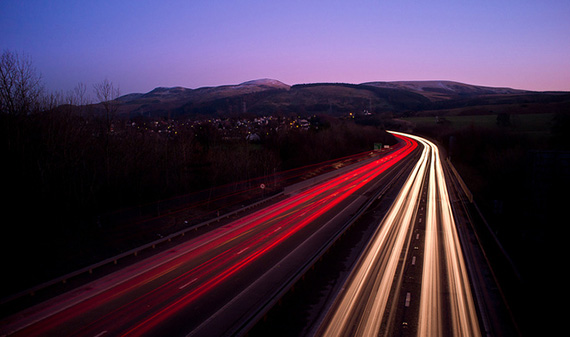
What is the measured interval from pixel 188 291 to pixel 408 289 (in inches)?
286

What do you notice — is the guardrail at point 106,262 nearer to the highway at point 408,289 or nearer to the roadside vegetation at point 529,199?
the highway at point 408,289

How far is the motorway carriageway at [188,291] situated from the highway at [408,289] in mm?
2485

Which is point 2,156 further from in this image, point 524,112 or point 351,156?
point 524,112

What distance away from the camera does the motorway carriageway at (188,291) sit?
960 centimetres

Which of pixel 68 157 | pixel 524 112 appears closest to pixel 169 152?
pixel 68 157

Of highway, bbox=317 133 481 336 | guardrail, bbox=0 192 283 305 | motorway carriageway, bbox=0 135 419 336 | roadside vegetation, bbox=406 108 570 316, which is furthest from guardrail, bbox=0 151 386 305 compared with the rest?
roadside vegetation, bbox=406 108 570 316

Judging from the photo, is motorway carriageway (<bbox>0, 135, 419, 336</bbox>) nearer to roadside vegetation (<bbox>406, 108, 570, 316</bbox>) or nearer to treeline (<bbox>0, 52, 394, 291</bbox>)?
treeline (<bbox>0, 52, 394, 291</bbox>)

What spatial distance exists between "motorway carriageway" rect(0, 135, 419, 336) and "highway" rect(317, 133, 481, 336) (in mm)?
2485

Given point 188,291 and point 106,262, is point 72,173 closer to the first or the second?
point 106,262

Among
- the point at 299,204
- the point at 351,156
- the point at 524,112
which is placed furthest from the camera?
the point at 524,112

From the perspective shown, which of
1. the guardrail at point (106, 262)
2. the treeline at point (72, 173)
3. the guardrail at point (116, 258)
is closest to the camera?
the guardrail at point (106, 262)

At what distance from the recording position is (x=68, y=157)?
1859 centimetres

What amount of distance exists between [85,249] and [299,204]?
52.3ft

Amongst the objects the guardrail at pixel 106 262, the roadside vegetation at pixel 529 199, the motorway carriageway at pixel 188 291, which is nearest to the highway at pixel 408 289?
the roadside vegetation at pixel 529 199
